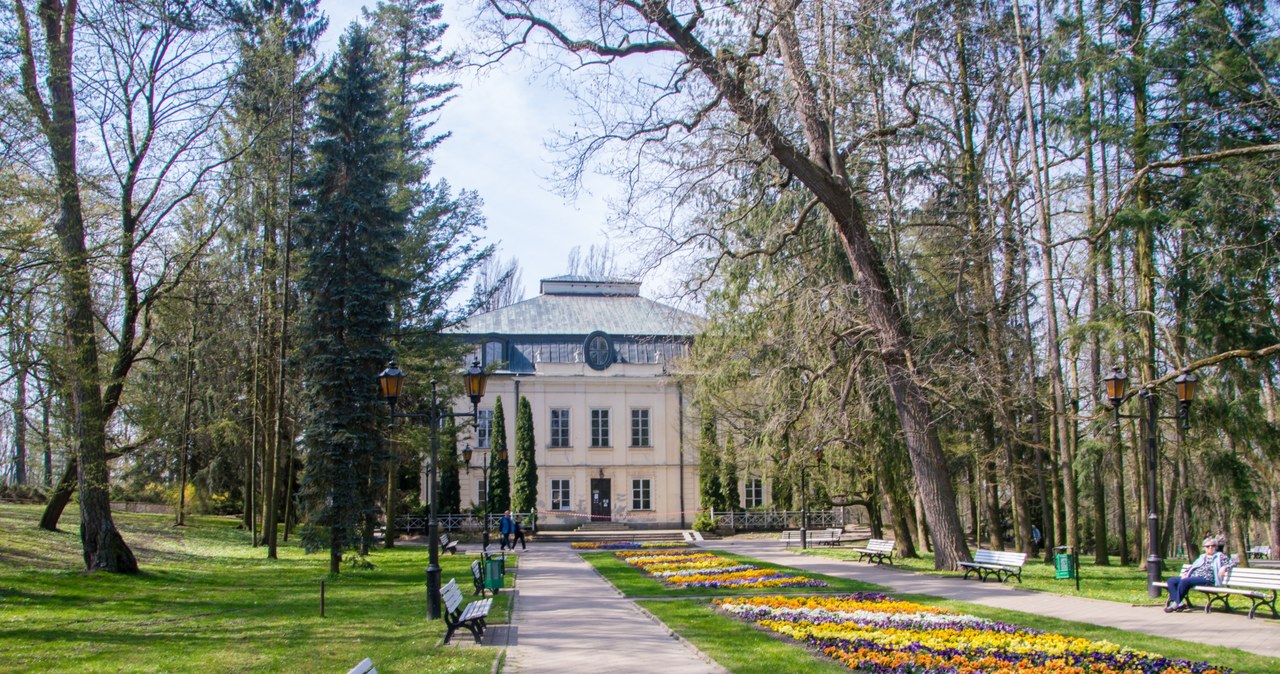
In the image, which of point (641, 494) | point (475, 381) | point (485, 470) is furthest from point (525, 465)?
point (475, 381)

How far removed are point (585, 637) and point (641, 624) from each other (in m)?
1.23

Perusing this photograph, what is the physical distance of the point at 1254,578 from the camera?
477 inches

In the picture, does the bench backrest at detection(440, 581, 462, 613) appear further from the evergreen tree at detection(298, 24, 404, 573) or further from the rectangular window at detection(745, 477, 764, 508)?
the rectangular window at detection(745, 477, 764, 508)

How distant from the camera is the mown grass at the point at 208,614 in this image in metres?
9.59

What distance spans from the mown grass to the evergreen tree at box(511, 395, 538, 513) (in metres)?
18.2

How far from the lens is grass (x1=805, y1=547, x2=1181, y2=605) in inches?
586

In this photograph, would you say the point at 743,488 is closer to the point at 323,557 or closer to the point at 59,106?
the point at 323,557

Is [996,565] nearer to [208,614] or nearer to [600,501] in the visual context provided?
[208,614]

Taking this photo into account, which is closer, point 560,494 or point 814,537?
point 814,537

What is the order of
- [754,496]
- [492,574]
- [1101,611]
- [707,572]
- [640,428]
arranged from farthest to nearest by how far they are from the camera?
[754,496]
[640,428]
[707,572]
[492,574]
[1101,611]

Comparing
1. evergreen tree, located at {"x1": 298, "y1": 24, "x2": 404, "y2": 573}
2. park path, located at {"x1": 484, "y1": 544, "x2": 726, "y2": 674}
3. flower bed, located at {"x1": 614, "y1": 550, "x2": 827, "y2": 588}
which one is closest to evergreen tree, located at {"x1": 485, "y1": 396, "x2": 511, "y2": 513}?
flower bed, located at {"x1": 614, "y1": 550, "x2": 827, "y2": 588}

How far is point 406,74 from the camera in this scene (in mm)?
30172

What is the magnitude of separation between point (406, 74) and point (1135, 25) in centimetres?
2105

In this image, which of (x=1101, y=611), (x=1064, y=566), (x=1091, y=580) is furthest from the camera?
(x=1064, y=566)
